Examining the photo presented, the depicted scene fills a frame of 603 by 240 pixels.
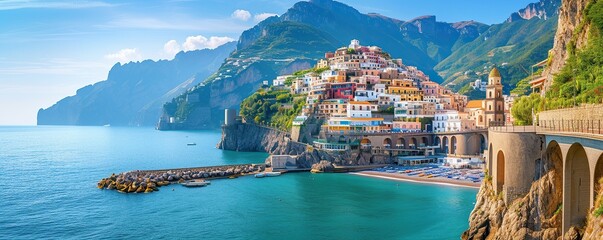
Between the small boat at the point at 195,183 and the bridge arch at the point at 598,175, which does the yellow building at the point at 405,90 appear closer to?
the small boat at the point at 195,183

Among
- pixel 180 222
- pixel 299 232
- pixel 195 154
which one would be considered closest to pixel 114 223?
pixel 180 222

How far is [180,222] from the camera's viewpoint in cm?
3875

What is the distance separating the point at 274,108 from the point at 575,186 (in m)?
81.8

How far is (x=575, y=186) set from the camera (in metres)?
21.2

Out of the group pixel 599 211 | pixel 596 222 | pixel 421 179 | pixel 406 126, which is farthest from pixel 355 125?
pixel 599 211

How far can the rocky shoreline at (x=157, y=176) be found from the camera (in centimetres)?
5303

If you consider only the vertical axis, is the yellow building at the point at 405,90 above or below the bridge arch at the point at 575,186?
above

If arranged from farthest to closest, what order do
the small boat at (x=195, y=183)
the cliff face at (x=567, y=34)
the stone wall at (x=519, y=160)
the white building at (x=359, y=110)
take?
1. the white building at (x=359, y=110)
2. the small boat at (x=195, y=183)
3. the cliff face at (x=567, y=34)
4. the stone wall at (x=519, y=160)

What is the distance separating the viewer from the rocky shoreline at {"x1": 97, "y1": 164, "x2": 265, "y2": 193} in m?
53.0

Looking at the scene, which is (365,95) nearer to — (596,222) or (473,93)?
(473,93)

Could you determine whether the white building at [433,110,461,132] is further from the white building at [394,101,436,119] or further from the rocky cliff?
the rocky cliff

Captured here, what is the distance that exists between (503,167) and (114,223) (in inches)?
1120

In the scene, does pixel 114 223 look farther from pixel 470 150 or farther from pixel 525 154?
pixel 470 150

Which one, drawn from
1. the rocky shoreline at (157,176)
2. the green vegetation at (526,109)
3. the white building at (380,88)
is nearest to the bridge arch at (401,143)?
the white building at (380,88)
